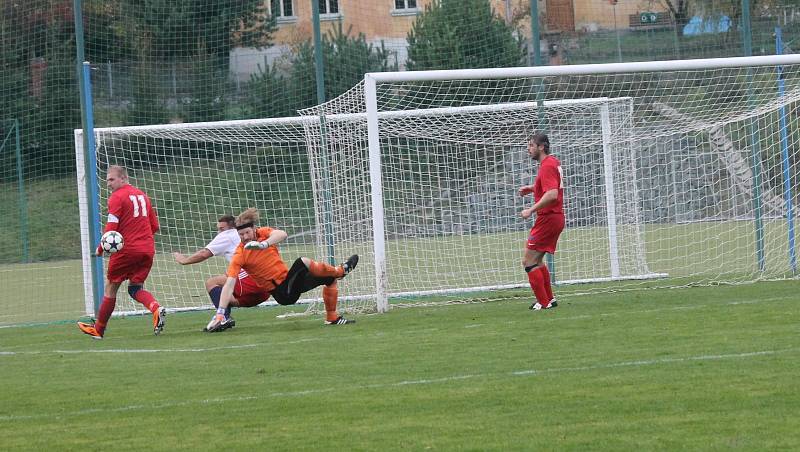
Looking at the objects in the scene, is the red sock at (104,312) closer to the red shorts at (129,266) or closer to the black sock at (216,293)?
the red shorts at (129,266)

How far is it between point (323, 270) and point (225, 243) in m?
1.53

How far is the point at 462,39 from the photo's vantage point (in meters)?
24.1

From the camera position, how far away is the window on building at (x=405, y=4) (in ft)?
93.5

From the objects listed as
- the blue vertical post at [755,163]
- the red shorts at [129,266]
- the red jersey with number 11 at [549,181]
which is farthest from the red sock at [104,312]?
the blue vertical post at [755,163]

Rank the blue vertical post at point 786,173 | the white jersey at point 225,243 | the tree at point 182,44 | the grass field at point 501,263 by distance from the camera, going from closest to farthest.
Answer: the white jersey at point 225,243, the blue vertical post at point 786,173, the grass field at point 501,263, the tree at point 182,44

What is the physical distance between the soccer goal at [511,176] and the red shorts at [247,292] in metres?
1.52

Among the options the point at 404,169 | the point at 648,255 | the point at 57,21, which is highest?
the point at 57,21

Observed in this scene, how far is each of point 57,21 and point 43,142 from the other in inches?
219

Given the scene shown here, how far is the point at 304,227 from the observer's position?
2262 cm

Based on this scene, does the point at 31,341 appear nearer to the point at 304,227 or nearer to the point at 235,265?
the point at 235,265

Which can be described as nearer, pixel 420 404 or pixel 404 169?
pixel 420 404

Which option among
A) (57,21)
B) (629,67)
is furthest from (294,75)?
(629,67)

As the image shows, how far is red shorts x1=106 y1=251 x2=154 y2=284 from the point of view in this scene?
13594mm

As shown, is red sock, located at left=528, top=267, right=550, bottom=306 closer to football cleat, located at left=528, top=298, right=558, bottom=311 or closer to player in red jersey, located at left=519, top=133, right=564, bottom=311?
player in red jersey, located at left=519, top=133, right=564, bottom=311
